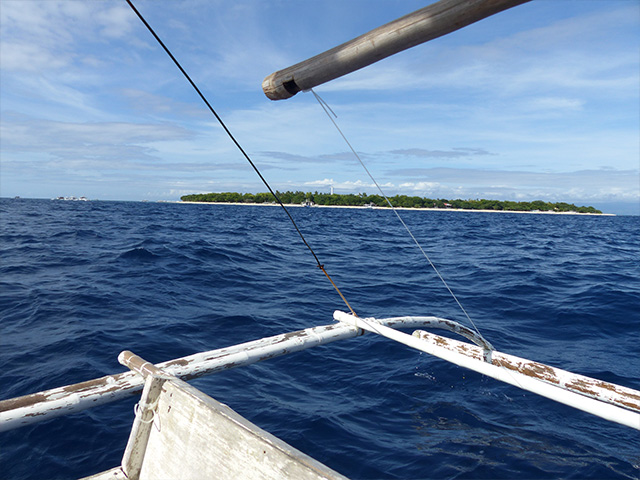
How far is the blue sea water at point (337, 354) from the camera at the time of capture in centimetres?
413

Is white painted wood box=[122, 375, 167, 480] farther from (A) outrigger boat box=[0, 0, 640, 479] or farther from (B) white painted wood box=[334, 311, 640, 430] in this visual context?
(B) white painted wood box=[334, 311, 640, 430]

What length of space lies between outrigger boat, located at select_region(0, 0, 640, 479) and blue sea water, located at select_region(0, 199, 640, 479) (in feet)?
4.02

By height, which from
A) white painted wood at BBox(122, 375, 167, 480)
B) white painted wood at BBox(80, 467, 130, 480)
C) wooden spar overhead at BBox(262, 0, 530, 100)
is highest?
wooden spar overhead at BBox(262, 0, 530, 100)

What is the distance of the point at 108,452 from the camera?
3.97 m

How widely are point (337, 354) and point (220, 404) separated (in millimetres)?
4741

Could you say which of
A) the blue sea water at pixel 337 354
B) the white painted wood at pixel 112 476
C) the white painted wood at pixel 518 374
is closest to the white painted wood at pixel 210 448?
Answer: the white painted wood at pixel 112 476

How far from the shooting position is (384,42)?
243cm

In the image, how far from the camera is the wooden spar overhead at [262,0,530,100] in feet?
7.11

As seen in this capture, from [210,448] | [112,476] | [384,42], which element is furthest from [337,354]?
[384,42]

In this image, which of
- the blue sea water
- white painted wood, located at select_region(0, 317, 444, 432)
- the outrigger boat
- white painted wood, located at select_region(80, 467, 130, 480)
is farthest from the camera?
the blue sea water

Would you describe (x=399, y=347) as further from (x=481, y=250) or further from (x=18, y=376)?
(x=481, y=250)

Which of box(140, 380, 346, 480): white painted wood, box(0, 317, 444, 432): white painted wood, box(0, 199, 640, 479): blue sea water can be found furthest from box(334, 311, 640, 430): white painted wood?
box(140, 380, 346, 480): white painted wood

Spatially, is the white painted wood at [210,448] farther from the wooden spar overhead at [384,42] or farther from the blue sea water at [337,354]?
the wooden spar overhead at [384,42]

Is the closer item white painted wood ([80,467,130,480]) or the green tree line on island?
white painted wood ([80,467,130,480])
